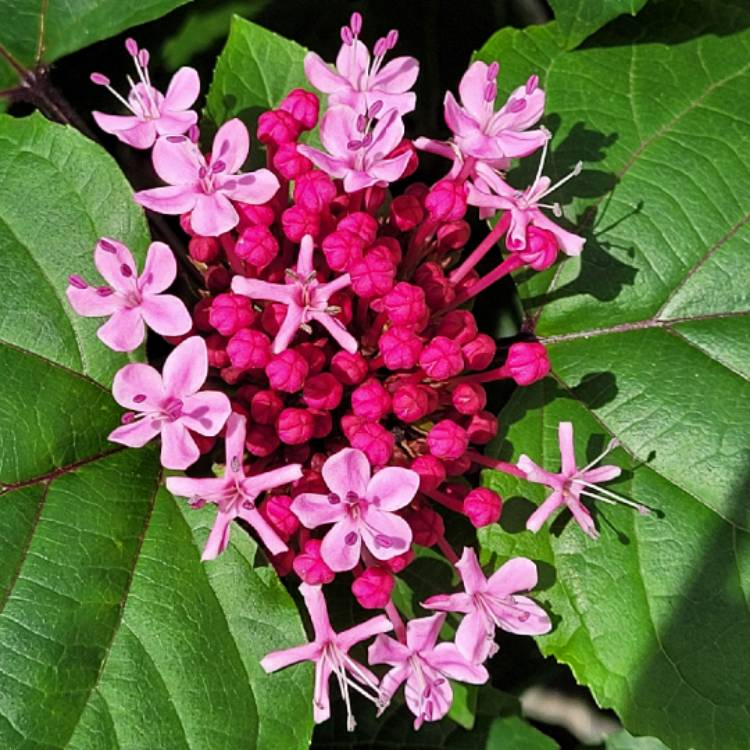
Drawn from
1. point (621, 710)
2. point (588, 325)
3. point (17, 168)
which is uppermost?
point (17, 168)

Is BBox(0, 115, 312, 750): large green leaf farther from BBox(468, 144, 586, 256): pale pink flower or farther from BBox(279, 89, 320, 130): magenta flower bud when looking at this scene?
BBox(468, 144, 586, 256): pale pink flower

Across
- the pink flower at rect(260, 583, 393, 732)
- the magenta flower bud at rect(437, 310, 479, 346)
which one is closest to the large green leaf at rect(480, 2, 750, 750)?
the magenta flower bud at rect(437, 310, 479, 346)

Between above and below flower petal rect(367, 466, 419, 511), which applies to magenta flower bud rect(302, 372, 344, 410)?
above

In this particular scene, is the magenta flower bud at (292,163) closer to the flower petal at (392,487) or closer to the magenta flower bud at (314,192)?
the magenta flower bud at (314,192)

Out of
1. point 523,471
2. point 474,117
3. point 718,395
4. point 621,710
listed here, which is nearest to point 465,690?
point 621,710

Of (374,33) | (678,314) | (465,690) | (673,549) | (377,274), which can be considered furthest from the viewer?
(374,33)

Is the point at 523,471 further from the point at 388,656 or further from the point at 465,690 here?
the point at 465,690
